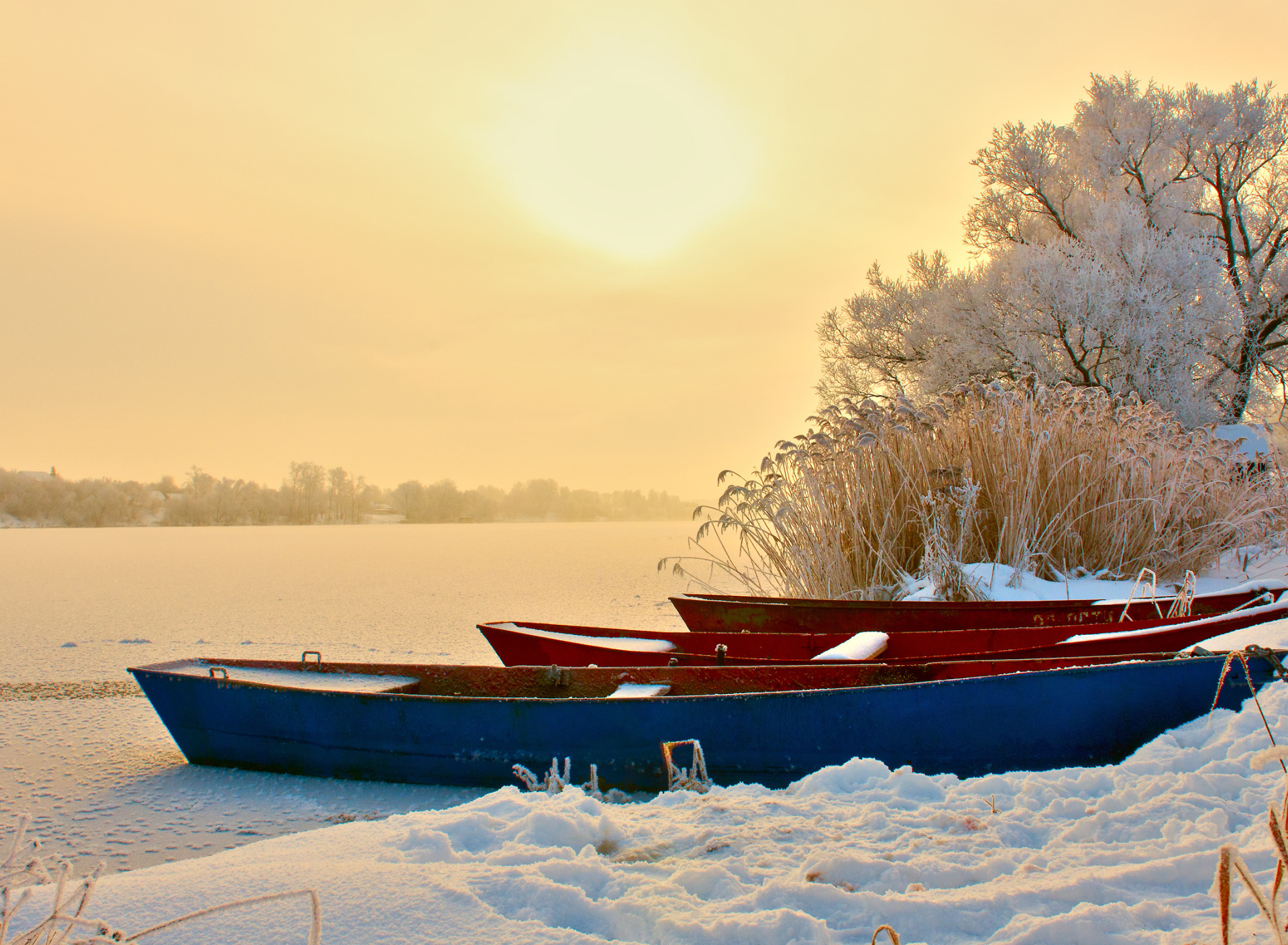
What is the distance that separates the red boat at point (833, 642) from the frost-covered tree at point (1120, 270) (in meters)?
9.72

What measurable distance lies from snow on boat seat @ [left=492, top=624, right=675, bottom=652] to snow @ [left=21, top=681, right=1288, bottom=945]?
196cm

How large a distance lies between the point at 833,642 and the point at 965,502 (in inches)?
80.3

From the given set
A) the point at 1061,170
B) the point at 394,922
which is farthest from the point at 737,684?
the point at 1061,170

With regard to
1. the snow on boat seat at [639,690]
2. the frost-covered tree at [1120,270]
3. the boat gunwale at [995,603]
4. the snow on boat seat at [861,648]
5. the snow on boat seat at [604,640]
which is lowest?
the snow on boat seat at [639,690]

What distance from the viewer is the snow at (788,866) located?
138 centimetres

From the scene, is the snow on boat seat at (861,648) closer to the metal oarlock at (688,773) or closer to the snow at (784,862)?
the metal oarlock at (688,773)

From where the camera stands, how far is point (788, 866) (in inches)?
65.4

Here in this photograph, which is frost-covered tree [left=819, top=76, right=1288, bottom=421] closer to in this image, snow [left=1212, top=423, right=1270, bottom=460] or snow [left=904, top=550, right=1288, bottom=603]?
snow [left=1212, top=423, right=1270, bottom=460]

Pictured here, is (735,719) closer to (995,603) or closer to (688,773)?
(688,773)

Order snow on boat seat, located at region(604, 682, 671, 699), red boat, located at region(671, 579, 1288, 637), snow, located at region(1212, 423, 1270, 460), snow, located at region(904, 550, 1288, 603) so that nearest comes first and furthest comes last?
1. snow on boat seat, located at region(604, 682, 671, 699)
2. red boat, located at region(671, 579, 1288, 637)
3. snow, located at region(904, 550, 1288, 603)
4. snow, located at region(1212, 423, 1270, 460)

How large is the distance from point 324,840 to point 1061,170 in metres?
16.8

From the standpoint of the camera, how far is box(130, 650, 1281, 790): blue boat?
2.57 metres

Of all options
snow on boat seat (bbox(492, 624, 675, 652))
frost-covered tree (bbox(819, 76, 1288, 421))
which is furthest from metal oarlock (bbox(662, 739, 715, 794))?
frost-covered tree (bbox(819, 76, 1288, 421))

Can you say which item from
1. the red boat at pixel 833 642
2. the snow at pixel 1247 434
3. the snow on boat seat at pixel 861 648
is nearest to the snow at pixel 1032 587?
the red boat at pixel 833 642
